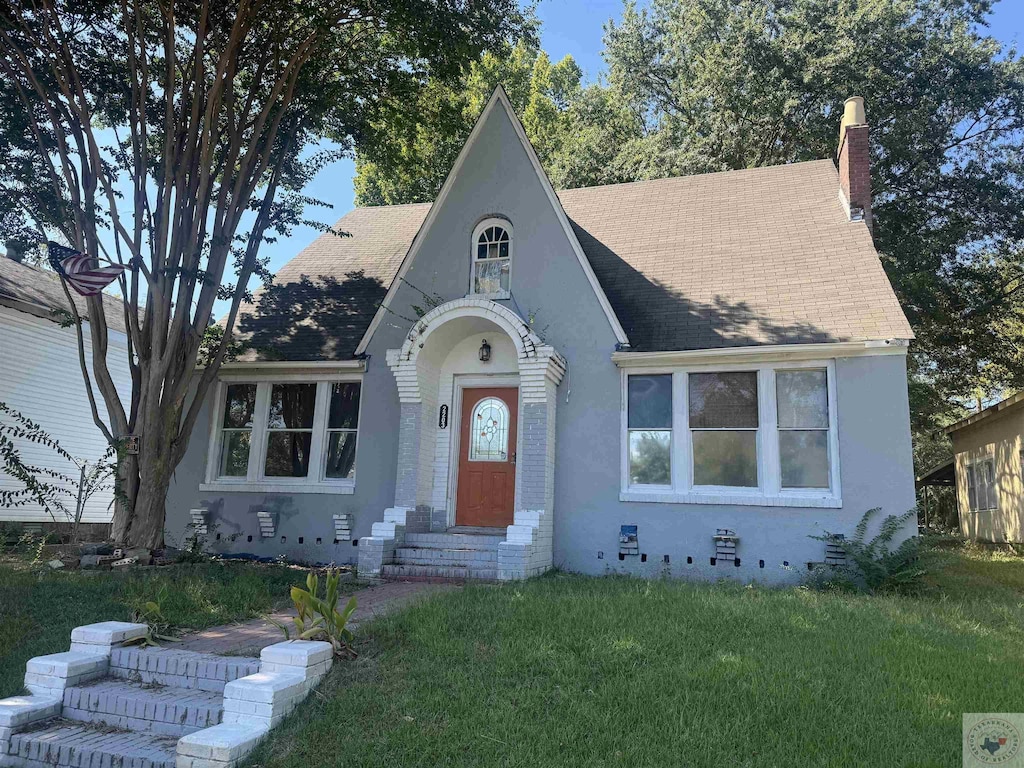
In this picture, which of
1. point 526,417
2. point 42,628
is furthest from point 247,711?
point 526,417

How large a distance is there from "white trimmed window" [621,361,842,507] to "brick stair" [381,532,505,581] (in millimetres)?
2197

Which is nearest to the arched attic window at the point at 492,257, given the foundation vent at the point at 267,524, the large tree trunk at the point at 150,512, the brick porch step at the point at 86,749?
the foundation vent at the point at 267,524

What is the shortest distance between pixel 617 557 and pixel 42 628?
6.96 meters

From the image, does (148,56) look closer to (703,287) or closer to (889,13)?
(703,287)

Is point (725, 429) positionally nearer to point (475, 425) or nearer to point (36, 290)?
point (475, 425)

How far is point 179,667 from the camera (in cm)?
536

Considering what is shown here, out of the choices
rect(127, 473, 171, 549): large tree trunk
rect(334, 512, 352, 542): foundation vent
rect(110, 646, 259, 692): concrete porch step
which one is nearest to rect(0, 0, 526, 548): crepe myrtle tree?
rect(127, 473, 171, 549): large tree trunk

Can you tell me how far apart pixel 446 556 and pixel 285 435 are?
14.3 ft

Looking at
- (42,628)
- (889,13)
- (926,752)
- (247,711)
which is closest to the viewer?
(926,752)

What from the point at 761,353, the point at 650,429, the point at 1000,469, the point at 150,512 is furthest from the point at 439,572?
the point at 1000,469

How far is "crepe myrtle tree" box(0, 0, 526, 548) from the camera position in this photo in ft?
34.5

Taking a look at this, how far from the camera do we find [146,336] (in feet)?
35.7

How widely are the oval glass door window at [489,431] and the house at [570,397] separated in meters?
0.04

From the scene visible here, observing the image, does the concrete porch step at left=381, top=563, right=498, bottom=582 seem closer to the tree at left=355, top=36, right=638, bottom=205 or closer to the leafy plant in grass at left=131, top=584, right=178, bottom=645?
the leafy plant in grass at left=131, top=584, right=178, bottom=645
